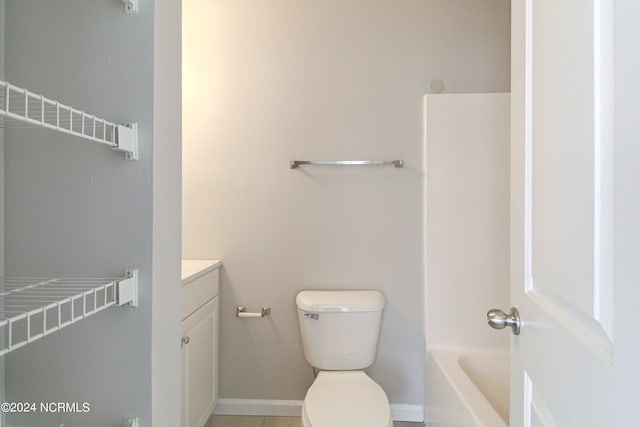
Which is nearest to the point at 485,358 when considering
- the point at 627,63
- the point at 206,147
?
the point at 627,63

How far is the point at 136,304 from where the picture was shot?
0.76m

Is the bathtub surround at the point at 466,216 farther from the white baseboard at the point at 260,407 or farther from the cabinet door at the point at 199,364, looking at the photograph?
the cabinet door at the point at 199,364

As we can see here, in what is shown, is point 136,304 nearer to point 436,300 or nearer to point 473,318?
point 436,300

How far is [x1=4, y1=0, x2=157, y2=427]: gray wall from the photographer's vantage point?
768 millimetres

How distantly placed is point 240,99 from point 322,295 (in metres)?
1.18

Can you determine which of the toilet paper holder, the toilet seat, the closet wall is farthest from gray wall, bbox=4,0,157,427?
the toilet paper holder

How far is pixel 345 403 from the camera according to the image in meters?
1.43

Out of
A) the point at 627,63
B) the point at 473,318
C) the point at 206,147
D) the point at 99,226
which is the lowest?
the point at 473,318

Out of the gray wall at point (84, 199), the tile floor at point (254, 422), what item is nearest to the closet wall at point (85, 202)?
the gray wall at point (84, 199)

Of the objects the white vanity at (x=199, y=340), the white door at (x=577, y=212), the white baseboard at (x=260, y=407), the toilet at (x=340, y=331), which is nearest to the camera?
the white door at (x=577, y=212)

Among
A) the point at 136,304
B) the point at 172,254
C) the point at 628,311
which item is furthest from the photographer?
the point at 172,254

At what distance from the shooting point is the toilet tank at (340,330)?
174 cm

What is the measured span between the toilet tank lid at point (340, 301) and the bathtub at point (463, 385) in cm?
43

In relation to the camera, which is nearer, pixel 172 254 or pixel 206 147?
pixel 172 254
